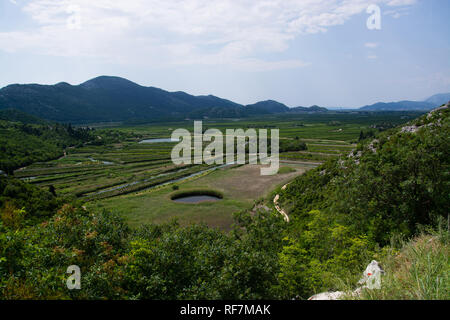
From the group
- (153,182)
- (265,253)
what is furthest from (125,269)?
(153,182)

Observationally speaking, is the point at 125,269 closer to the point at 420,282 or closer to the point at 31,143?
the point at 420,282

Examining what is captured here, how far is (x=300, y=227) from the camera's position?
2964 cm

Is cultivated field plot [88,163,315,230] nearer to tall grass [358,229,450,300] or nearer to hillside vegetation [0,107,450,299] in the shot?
hillside vegetation [0,107,450,299]

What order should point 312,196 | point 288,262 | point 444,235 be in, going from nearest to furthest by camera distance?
1. point 444,235
2. point 288,262
3. point 312,196

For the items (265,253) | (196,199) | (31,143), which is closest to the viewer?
(265,253)

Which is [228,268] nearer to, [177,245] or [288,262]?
[177,245]

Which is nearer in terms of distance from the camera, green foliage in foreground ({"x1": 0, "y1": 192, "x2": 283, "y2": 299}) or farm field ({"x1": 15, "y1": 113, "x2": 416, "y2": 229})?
green foliage in foreground ({"x1": 0, "y1": 192, "x2": 283, "y2": 299})

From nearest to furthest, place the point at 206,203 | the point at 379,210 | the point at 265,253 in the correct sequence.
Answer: the point at 265,253
the point at 379,210
the point at 206,203

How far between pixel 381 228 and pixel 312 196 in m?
18.9

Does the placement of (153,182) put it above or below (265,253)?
below

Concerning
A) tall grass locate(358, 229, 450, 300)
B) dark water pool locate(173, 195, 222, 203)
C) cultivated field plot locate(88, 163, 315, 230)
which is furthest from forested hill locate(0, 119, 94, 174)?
tall grass locate(358, 229, 450, 300)

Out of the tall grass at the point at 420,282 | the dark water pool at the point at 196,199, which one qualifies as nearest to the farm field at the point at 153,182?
the dark water pool at the point at 196,199

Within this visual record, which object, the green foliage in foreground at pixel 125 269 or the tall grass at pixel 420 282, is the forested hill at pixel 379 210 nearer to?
the green foliage in foreground at pixel 125 269
